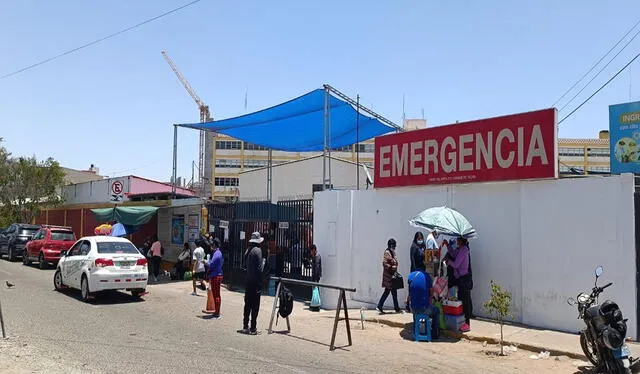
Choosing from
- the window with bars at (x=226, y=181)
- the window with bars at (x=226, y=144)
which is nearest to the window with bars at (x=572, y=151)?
the window with bars at (x=226, y=144)

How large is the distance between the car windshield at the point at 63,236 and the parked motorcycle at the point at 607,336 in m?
22.0

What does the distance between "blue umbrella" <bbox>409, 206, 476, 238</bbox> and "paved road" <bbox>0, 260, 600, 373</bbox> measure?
80.3 inches

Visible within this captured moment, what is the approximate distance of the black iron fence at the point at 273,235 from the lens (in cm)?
1559

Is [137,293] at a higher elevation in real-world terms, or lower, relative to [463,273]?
lower

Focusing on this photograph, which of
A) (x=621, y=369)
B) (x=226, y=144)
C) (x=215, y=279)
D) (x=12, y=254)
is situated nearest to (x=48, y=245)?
(x=12, y=254)

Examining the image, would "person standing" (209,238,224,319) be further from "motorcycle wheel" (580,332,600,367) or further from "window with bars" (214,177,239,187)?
"window with bars" (214,177,239,187)

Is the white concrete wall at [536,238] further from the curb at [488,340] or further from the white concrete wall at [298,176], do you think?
the white concrete wall at [298,176]

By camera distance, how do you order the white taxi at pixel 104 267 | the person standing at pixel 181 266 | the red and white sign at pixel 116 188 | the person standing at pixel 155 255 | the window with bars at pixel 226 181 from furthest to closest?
1. the window with bars at pixel 226 181
2. the red and white sign at pixel 116 188
3. the person standing at pixel 155 255
4. the person standing at pixel 181 266
5. the white taxi at pixel 104 267

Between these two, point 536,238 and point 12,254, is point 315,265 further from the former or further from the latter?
point 12,254

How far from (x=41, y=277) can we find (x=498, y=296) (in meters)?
16.7

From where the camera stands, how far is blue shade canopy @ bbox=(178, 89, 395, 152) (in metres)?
16.2

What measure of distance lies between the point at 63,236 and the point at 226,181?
7714cm

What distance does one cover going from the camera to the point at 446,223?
35.4 ft

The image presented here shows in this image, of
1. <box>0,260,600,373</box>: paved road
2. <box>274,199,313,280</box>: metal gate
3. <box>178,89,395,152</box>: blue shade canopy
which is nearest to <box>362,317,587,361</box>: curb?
<box>0,260,600,373</box>: paved road
